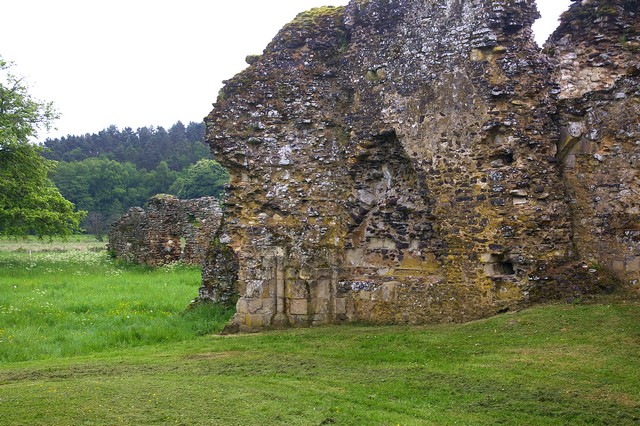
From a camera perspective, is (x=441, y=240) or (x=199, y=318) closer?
(x=441, y=240)

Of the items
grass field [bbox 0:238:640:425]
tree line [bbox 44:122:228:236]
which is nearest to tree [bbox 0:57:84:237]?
grass field [bbox 0:238:640:425]

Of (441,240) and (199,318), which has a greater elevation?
(441,240)

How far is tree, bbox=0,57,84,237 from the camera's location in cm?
2450

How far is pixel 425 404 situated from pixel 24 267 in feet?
65.1

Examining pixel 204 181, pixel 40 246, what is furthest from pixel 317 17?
pixel 204 181

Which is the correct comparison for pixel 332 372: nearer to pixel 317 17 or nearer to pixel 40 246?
pixel 317 17

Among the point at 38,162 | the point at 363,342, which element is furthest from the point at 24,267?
the point at 363,342

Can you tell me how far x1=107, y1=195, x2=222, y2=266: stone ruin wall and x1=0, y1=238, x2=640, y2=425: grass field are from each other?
39.6 ft

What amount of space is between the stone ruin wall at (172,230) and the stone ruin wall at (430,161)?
41.6ft

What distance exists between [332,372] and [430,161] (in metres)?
4.33

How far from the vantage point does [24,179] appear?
25641 mm

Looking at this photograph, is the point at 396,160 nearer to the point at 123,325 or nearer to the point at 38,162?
the point at 123,325

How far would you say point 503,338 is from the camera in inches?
348

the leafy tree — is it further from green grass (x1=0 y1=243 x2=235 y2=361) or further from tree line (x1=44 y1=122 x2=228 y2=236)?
green grass (x1=0 y1=243 x2=235 y2=361)
